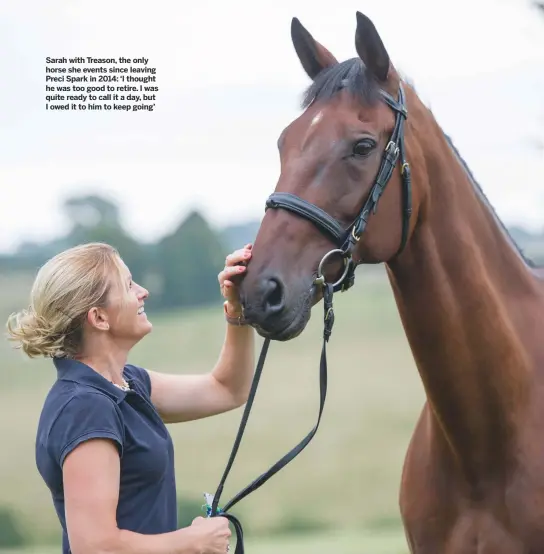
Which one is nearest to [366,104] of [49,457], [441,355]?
[441,355]

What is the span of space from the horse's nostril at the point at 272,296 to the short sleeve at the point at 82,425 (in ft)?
1.16

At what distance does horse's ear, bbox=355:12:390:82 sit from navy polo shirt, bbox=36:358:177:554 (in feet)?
2.87

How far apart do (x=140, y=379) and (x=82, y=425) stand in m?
0.42

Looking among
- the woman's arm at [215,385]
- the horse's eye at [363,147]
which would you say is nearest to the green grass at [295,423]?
the woman's arm at [215,385]

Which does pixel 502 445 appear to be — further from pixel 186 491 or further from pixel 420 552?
pixel 186 491

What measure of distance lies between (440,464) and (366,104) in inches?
34.1

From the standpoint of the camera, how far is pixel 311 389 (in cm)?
492

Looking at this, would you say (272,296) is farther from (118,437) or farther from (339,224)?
(118,437)

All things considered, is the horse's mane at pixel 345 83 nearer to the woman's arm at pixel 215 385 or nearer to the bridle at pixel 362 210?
the bridle at pixel 362 210

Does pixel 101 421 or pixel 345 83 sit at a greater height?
→ pixel 345 83

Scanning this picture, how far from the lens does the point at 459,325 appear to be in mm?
1771

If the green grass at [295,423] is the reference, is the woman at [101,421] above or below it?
above

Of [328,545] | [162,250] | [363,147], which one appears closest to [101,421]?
[363,147]

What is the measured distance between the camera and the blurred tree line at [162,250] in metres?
4.64
